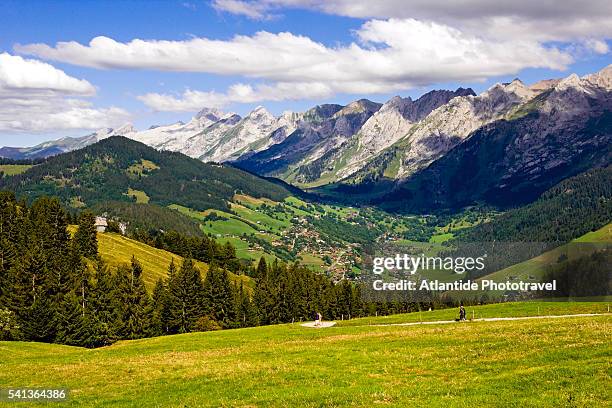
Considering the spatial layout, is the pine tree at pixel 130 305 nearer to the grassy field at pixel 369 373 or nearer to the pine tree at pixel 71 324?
the pine tree at pixel 71 324

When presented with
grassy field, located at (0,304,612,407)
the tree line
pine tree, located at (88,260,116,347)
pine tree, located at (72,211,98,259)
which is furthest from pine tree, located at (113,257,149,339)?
pine tree, located at (72,211,98,259)

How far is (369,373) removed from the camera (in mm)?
33406

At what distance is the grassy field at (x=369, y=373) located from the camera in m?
25.7

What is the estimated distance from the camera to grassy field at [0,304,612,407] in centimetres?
2566

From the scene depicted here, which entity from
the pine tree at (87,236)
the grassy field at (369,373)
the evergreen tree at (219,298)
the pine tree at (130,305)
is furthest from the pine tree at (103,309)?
the pine tree at (87,236)

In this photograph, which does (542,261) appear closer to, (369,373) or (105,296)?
(369,373)

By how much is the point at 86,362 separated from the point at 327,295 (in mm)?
96248

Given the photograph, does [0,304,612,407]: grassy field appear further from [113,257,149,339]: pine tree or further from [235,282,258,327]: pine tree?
[235,282,258,327]: pine tree

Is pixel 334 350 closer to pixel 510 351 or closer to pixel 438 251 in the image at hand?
pixel 510 351

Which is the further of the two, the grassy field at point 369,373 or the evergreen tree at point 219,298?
the evergreen tree at point 219,298

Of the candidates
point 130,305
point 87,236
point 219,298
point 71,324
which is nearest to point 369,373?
point 71,324

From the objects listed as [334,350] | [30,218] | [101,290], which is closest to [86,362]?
[334,350]

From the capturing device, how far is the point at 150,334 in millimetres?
106375

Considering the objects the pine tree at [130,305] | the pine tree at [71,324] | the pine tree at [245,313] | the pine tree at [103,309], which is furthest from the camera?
the pine tree at [245,313]
